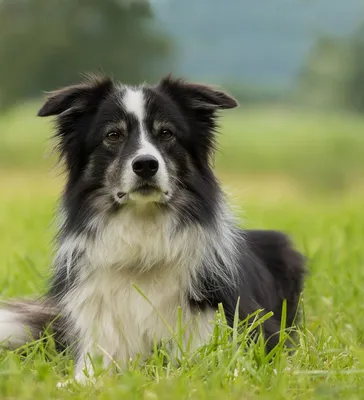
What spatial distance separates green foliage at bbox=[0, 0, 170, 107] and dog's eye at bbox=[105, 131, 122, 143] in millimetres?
24112

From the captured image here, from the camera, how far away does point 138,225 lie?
4.37m

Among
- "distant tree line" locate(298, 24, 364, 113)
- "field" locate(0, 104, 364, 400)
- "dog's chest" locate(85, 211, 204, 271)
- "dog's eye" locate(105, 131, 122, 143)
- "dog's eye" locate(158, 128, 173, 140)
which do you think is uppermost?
"dog's eye" locate(158, 128, 173, 140)

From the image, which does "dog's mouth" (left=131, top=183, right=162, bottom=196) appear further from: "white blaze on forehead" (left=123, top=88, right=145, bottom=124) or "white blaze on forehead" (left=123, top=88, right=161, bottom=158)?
"white blaze on forehead" (left=123, top=88, right=145, bottom=124)

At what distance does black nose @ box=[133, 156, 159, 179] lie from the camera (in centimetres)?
407

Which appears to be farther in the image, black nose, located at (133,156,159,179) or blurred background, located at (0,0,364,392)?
blurred background, located at (0,0,364,392)

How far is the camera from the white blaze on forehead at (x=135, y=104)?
14.2 ft

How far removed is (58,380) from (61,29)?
28.6 m

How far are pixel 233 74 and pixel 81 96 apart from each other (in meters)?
34.1

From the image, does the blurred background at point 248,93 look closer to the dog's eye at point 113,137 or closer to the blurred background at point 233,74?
the blurred background at point 233,74

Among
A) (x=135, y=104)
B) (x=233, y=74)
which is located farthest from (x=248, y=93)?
(x=135, y=104)

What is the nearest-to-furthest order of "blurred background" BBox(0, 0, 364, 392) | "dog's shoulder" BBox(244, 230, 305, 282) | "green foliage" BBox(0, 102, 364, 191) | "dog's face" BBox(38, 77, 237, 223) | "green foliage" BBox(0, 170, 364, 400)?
1. "green foliage" BBox(0, 170, 364, 400)
2. "dog's face" BBox(38, 77, 237, 223)
3. "dog's shoulder" BBox(244, 230, 305, 282)
4. "blurred background" BBox(0, 0, 364, 392)
5. "green foliage" BBox(0, 102, 364, 191)

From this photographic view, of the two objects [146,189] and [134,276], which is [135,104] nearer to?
[146,189]

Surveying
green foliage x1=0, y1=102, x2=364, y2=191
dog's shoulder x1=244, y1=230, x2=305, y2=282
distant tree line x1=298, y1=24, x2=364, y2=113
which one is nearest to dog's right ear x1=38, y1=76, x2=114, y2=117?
dog's shoulder x1=244, y1=230, x2=305, y2=282

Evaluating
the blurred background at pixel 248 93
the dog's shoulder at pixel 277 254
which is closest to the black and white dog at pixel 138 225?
the dog's shoulder at pixel 277 254
